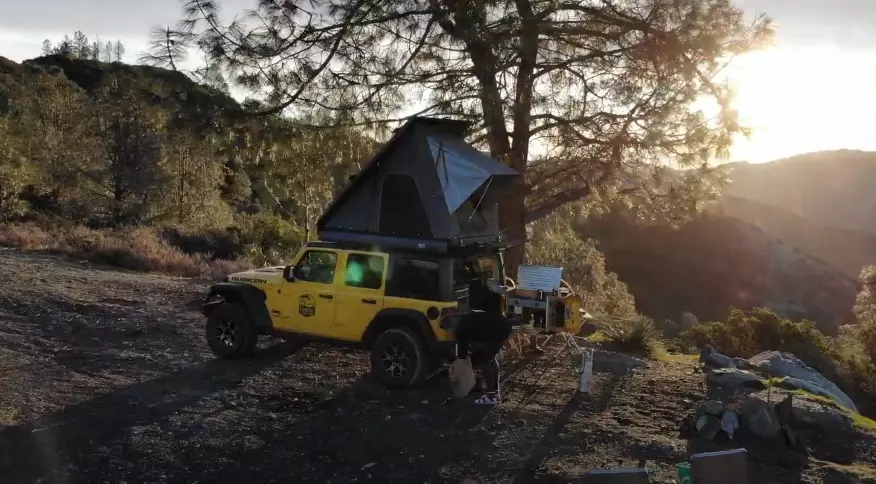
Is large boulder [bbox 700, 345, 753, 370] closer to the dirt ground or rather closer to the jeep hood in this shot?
the dirt ground

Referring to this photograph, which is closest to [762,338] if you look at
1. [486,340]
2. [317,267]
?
[486,340]

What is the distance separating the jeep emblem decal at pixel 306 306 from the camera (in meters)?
8.75

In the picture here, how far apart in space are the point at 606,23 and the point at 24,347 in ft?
30.4

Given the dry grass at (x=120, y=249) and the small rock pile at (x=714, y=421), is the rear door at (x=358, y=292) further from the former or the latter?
the dry grass at (x=120, y=249)

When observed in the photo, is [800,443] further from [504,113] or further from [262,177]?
[262,177]

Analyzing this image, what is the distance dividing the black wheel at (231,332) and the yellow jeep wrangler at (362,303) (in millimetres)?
13

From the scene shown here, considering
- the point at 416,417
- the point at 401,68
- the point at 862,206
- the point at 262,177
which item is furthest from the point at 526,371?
the point at 862,206

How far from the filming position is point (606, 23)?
983cm

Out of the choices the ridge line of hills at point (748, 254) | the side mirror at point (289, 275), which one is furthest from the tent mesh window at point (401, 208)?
the ridge line of hills at point (748, 254)

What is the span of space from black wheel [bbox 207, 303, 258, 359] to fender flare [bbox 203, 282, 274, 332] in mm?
110

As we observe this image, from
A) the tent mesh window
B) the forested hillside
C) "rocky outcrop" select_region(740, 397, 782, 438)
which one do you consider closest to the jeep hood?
the tent mesh window

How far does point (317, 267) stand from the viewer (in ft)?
29.0

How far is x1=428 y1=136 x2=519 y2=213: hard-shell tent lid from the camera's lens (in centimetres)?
880

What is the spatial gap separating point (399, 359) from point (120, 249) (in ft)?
48.4
